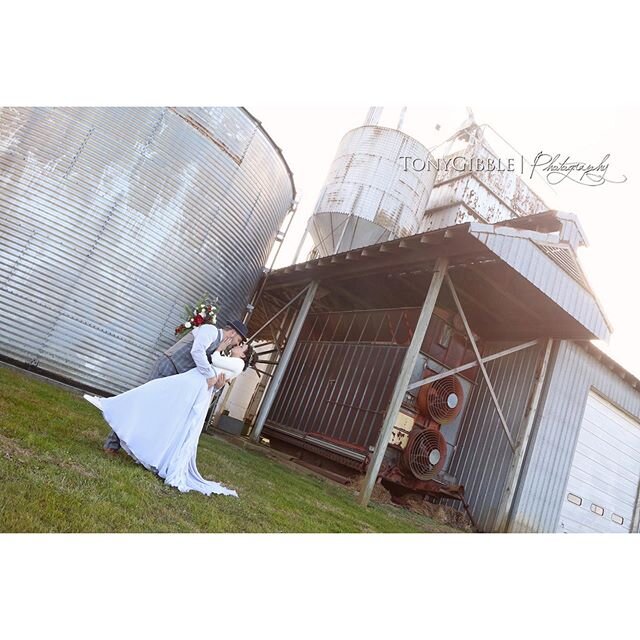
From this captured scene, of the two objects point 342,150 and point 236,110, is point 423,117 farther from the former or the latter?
point 236,110

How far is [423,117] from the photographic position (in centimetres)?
1905

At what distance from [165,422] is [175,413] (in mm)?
127

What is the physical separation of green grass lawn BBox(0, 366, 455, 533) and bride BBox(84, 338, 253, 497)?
0.16m

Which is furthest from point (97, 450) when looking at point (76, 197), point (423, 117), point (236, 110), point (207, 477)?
point (423, 117)

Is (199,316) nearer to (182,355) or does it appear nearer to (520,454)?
(182,355)

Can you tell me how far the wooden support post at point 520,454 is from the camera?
403 inches

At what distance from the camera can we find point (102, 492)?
3582 mm

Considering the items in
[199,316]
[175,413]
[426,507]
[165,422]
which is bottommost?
[426,507]

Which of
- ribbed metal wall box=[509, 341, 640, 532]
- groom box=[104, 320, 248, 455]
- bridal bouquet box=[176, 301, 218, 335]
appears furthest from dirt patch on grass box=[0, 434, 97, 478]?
ribbed metal wall box=[509, 341, 640, 532]

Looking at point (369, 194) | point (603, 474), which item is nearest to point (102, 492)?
point (603, 474)

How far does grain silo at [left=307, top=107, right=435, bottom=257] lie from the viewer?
50.0 ft

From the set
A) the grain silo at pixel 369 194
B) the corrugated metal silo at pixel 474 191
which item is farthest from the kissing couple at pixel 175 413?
the corrugated metal silo at pixel 474 191
